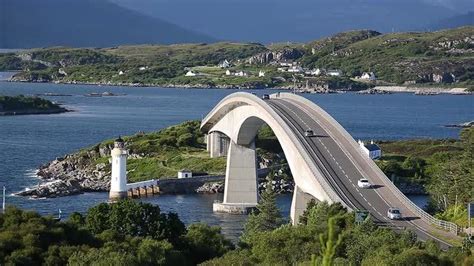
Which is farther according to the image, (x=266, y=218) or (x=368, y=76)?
(x=368, y=76)

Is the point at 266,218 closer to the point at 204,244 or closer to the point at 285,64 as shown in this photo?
the point at 204,244

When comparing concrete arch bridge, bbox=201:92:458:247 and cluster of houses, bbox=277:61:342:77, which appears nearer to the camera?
concrete arch bridge, bbox=201:92:458:247

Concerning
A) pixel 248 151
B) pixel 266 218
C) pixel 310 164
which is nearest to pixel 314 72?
pixel 248 151

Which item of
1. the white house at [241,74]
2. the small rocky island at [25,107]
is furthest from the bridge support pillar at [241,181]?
the white house at [241,74]

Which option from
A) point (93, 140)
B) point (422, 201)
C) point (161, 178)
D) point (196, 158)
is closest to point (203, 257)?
point (422, 201)

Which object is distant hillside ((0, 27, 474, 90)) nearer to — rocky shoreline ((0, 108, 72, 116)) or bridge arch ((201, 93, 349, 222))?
rocky shoreline ((0, 108, 72, 116))

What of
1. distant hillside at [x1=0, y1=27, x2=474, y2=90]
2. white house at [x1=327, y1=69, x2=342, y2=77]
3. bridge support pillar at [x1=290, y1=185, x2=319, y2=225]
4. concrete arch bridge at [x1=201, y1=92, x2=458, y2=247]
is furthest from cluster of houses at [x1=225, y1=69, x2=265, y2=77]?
bridge support pillar at [x1=290, y1=185, x2=319, y2=225]
